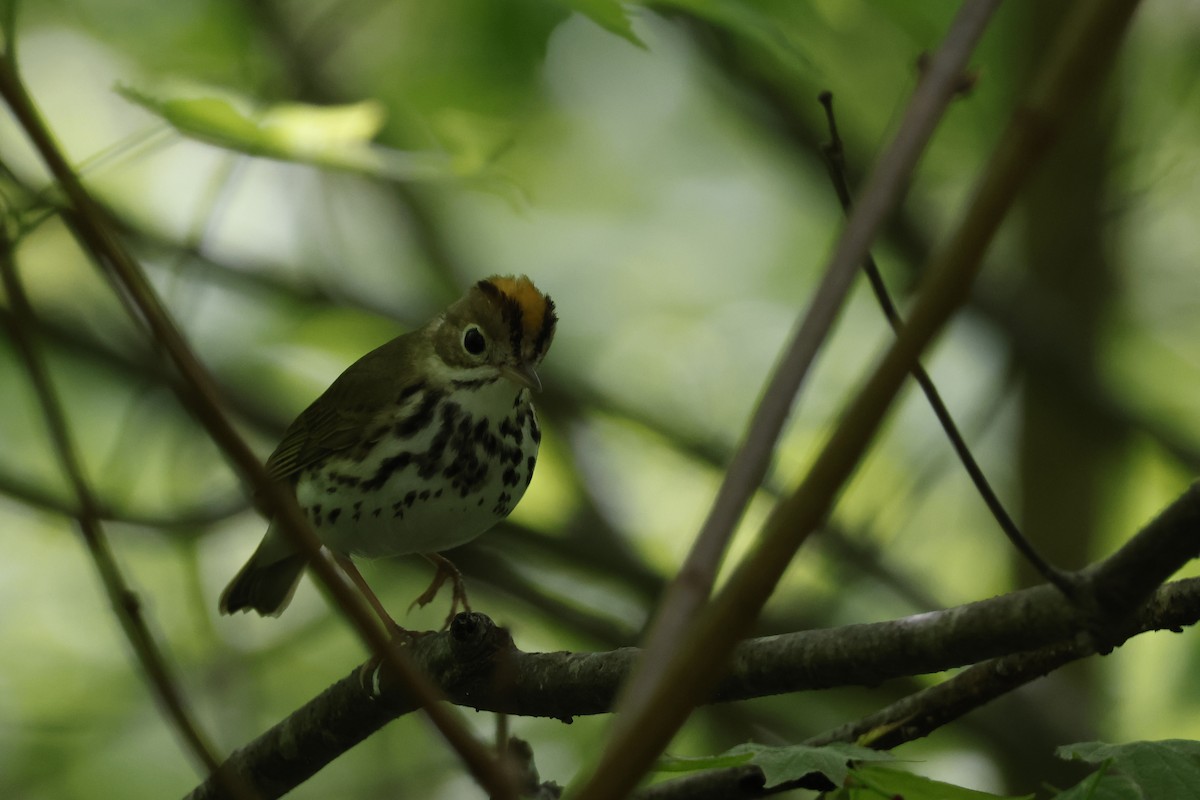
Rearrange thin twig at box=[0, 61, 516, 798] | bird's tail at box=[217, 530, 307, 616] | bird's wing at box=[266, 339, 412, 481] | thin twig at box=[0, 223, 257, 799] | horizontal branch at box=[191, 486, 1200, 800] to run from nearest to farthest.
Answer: thin twig at box=[0, 61, 516, 798]
thin twig at box=[0, 223, 257, 799]
horizontal branch at box=[191, 486, 1200, 800]
bird's wing at box=[266, 339, 412, 481]
bird's tail at box=[217, 530, 307, 616]

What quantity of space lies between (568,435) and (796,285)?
1797 mm

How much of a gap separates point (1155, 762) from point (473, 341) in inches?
109

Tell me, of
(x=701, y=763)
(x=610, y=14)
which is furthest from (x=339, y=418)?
(x=701, y=763)

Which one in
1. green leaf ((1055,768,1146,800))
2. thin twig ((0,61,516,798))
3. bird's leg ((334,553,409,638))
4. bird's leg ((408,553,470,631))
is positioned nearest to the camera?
thin twig ((0,61,516,798))

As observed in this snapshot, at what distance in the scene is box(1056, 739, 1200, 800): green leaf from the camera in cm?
157

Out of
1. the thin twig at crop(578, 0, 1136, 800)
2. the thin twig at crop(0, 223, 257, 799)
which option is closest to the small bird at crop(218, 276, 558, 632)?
the thin twig at crop(0, 223, 257, 799)

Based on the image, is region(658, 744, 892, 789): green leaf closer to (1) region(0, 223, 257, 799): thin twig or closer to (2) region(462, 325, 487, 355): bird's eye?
(1) region(0, 223, 257, 799): thin twig

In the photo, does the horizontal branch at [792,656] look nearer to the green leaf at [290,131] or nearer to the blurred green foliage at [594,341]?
the green leaf at [290,131]

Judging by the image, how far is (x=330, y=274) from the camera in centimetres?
606

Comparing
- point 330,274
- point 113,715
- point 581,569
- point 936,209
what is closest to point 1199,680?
point 581,569

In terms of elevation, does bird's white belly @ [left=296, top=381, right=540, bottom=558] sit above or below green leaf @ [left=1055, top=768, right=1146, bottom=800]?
above

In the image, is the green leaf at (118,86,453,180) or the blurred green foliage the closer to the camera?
the green leaf at (118,86,453,180)

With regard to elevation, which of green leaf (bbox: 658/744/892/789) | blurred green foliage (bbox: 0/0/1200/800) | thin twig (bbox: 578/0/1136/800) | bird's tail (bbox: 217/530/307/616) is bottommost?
thin twig (bbox: 578/0/1136/800)

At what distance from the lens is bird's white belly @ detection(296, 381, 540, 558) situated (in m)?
3.94
